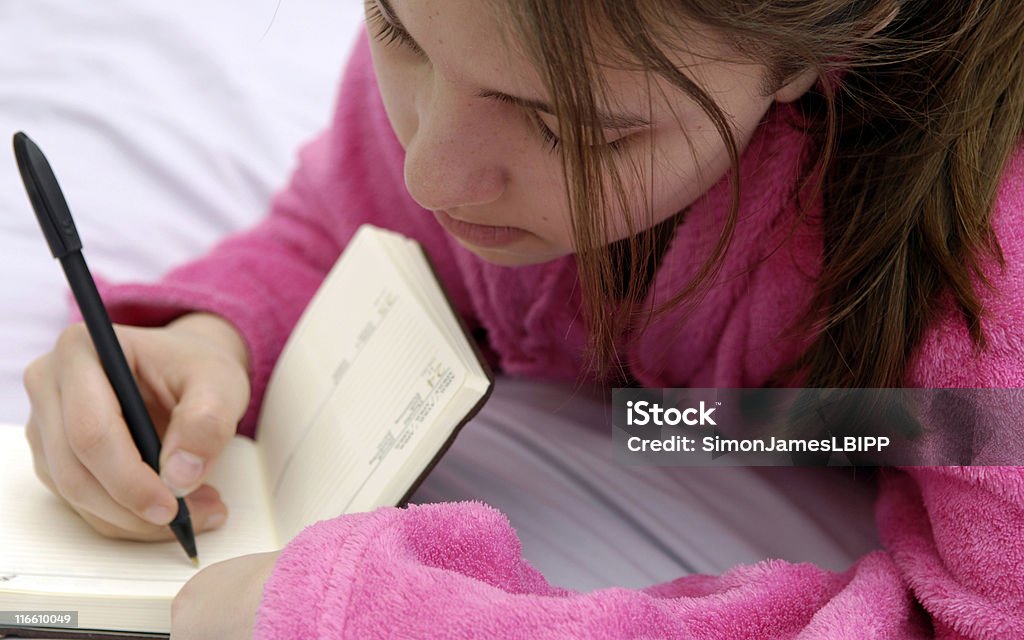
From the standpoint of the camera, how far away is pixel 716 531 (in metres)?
0.61

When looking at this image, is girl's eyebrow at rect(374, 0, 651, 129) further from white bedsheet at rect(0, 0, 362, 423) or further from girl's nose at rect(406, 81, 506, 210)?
white bedsheet at rect(0, 0, 362, 423)

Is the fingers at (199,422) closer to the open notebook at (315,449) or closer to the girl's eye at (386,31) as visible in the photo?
the open notebook at (315,449)

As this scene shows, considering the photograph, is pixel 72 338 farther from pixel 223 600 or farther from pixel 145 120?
pixel 145 120

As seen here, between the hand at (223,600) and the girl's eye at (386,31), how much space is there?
23cm

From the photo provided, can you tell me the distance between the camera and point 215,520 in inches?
21.6

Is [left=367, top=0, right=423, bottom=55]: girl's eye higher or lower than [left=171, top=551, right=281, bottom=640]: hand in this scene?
higher

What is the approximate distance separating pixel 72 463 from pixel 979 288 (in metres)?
0.45

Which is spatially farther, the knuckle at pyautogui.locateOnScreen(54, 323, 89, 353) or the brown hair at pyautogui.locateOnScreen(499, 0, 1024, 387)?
the knuckle at pyautogui.locateOnScreen(54, 323, 89, 353)

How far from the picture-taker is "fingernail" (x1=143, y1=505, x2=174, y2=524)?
0.51m

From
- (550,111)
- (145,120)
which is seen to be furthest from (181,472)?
(145,120)

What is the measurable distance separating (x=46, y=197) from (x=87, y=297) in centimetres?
5

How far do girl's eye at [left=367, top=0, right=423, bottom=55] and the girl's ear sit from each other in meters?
0.17

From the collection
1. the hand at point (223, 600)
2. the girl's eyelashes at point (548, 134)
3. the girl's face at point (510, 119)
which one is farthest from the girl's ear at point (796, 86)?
the hand at point (223, 600)

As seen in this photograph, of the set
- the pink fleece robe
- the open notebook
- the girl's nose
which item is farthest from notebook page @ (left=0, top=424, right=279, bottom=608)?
the girl's nose
